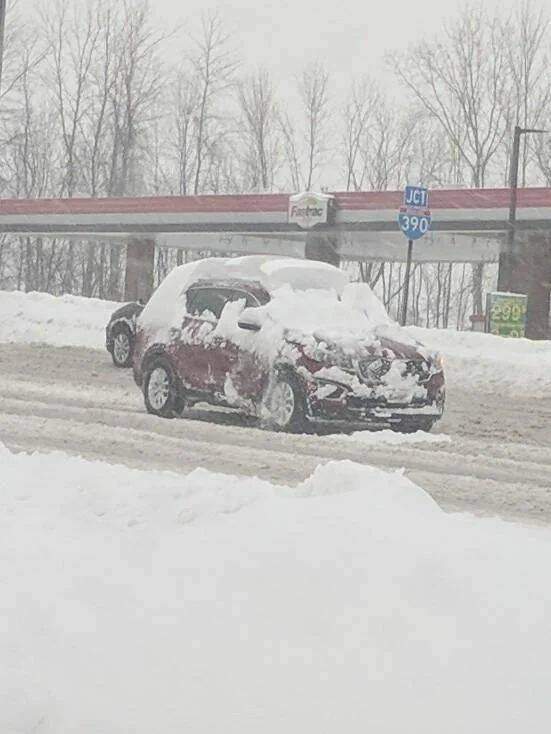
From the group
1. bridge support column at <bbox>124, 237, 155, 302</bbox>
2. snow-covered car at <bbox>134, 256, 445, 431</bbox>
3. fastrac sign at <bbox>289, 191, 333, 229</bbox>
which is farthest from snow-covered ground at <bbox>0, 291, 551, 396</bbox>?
bridge support column at <bbox>124, 237, 155, 302</bbox>

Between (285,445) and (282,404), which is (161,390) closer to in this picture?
(282,404)

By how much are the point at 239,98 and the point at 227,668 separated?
66.0 m

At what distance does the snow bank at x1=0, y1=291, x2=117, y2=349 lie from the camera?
79.3 ft

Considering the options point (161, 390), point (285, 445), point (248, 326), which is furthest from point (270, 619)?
point (161, 390)

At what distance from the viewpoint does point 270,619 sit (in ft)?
14.7

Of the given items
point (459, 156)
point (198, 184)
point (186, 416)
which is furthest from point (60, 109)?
point (186, 416)

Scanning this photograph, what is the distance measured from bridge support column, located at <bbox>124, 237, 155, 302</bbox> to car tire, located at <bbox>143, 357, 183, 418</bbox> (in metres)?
37.3

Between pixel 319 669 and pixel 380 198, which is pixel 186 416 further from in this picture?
pixel 380 198

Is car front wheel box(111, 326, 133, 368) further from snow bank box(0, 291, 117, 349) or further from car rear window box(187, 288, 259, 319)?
car rear window box(187, 288, 259, 319)

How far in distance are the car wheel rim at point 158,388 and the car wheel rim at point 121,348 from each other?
6.63 m

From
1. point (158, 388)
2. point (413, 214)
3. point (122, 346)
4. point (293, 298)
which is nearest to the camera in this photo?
point (293, 298)

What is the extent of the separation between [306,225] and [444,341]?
825 inches

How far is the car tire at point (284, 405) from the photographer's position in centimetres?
1161

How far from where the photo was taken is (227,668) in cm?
415
